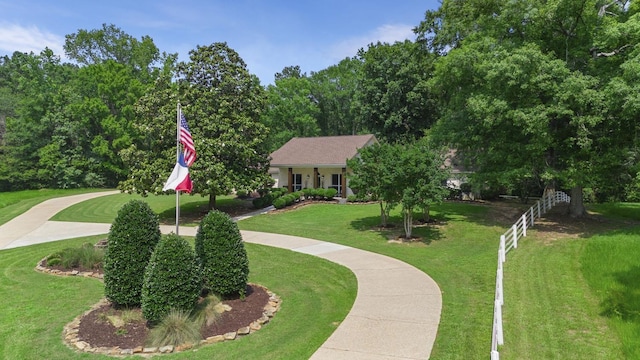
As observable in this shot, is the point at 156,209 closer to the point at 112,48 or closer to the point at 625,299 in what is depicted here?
the point at 625,299

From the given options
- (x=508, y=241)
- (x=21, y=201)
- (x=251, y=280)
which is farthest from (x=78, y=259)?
(x=21, y=201)

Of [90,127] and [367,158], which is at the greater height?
[90,127]

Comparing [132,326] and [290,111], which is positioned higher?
[290,111]

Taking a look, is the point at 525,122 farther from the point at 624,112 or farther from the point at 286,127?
the point at 286,127

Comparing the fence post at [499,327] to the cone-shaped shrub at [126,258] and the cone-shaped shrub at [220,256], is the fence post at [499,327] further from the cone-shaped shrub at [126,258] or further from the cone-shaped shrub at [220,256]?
the cone-shaped shrub at [126,258]

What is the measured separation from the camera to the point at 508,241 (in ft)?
50.4

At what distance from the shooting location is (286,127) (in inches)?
1954

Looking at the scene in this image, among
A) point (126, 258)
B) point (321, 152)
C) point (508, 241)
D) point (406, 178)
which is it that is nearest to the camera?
point (126, 258)

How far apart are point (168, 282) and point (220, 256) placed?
157cm

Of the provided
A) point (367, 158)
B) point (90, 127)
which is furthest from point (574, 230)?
point (90, 127)

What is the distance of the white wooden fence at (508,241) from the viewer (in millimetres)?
6734

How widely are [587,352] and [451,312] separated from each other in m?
2.44

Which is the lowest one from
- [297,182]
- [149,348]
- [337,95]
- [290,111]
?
[149,348]

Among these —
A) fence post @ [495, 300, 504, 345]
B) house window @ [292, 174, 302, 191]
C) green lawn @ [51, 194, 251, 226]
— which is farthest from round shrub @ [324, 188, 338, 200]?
fence post @ [495, 300, 504, 345]
